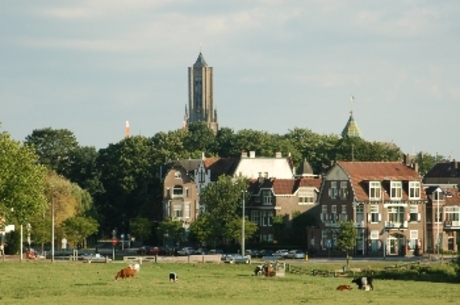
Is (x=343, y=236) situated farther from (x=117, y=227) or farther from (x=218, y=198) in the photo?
(x=117, y=227)

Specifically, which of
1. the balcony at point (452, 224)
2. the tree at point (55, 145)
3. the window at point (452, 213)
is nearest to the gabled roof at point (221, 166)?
the window at point (452, 213)

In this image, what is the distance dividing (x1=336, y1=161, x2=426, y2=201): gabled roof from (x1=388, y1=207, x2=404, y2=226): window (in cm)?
106

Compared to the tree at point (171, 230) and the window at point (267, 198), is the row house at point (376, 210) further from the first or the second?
the tree at point (171, 230)

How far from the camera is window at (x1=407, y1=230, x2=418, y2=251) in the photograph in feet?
388

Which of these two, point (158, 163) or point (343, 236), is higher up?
point (158, 163)

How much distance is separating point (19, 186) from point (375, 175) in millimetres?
37639

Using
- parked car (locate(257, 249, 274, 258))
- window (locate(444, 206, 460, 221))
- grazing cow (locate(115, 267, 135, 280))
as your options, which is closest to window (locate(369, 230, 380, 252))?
window (locate(444, 206, 460, 221))

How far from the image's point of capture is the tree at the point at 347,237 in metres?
112

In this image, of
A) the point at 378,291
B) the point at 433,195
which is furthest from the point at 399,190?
the point at 378,291

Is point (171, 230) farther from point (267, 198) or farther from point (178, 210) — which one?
point (267, 198)

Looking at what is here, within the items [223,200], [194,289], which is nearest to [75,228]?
[223,200]

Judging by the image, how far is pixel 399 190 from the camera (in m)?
119

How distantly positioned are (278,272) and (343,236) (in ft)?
119

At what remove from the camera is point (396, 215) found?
11894cm
